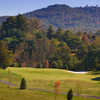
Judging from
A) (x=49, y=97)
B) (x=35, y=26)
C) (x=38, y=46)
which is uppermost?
(x=35, y=26)

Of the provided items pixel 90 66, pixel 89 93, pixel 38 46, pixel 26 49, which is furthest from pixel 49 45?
pixel 89 93

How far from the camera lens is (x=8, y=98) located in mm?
33312

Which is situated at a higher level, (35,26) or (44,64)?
(35,26)

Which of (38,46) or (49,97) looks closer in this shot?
(49,97)

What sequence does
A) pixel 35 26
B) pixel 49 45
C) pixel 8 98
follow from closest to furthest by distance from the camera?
pixel 8 98 < pixel 49 45 < pixel 35 26

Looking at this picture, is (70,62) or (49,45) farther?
(49,45)

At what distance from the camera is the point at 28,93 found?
3694 cm

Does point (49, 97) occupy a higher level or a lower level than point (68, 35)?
lower

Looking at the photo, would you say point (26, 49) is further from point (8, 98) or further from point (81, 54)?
point (8, 98)

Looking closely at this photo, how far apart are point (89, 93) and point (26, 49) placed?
66.8 metres

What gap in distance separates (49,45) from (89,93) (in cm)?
5958

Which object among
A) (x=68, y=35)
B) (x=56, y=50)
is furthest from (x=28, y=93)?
(x=68, y=35)

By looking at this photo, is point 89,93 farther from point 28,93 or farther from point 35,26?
point 35,26

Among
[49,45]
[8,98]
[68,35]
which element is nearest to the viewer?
[8,98]
